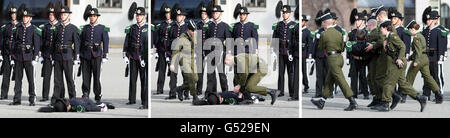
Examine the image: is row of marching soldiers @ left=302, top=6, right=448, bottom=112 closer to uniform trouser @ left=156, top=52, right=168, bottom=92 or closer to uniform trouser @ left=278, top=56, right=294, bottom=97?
uniform trouser @ left=278, top=56, right=294, bottom=97

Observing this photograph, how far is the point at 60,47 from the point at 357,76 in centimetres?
455

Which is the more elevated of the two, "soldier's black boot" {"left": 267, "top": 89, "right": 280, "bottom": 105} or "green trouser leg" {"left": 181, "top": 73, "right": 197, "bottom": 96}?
"green trouser leg" {"left": 181, "top": 73, "right": 197, "bottom": 96}

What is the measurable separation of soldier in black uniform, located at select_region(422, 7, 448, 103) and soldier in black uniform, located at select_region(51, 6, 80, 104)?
4.92m

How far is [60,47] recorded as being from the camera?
13492 mm

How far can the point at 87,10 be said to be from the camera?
13.7 m

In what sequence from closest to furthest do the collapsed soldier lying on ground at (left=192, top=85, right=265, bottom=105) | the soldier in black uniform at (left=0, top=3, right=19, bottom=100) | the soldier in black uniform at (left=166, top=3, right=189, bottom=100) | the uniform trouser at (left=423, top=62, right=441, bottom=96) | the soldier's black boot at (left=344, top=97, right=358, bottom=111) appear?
the soldier's black boot at (left=344, top=97, right=358, bottom=111) < the collapsed soldier lying on ground at (left=192, top=85, right=265, bottom=105) < the soldier in black uniform at (left=0, top=3, right=19, bottom=100) < the soldier in black uniform at (left=166, top=3, right=189, bottom=100) < the uniform trouser at (left=423, top=62, right=441, bottom=96)

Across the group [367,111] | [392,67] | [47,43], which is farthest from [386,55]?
[47,43]

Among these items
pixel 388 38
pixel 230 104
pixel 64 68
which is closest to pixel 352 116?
pixel 388 38

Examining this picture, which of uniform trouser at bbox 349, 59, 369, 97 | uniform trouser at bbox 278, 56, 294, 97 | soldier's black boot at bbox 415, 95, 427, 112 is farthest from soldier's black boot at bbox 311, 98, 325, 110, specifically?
uniform trouser at bbox 349, 59, 369, 97

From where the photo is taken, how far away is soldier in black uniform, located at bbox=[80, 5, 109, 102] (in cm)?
1345

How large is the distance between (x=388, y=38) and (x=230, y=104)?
2352 mm

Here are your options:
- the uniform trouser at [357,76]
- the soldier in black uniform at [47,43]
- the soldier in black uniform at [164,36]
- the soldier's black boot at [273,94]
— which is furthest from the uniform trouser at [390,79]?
the soldier in black uniform at [47,43]

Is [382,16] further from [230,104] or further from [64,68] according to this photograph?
[64,68]

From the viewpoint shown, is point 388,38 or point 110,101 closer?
point 388,38
